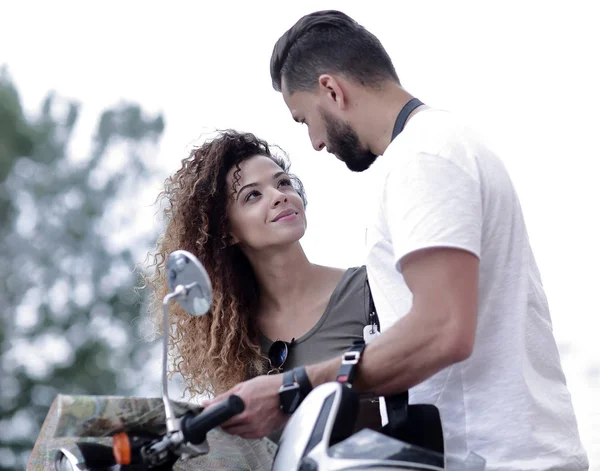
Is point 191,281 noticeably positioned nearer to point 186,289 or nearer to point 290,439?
point 186,289

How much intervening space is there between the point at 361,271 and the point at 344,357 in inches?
59.1

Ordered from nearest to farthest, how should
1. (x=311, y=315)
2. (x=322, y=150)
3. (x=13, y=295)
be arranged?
(x=322, y=150) < (x=311, y=315) < (x=13, y=295)

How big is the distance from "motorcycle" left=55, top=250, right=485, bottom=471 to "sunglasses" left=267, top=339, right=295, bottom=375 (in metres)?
1.22

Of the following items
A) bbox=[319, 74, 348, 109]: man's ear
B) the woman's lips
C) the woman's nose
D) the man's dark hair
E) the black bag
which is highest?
the man's dark hair

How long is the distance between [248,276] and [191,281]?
1724 millimetres

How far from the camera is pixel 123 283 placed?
53.4 feet

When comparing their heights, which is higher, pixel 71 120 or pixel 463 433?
pixel 71 120

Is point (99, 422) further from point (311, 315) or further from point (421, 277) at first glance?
point (311, 315)

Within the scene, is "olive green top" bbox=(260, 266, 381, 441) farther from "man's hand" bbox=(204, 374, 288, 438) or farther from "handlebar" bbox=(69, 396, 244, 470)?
"handlebar" bbox=(69, 396, 244, 470)

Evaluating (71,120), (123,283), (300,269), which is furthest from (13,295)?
(300,269)

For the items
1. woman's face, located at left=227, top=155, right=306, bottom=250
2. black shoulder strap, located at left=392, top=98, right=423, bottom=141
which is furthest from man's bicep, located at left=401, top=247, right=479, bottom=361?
woman's face, located at left=227, top=155, right=306, bottom=250

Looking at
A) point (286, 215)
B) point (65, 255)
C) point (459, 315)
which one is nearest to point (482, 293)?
point (459, 315)

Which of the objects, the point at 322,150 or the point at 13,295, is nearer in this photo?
the point at 322,150

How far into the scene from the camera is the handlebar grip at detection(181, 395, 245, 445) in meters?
1.97
